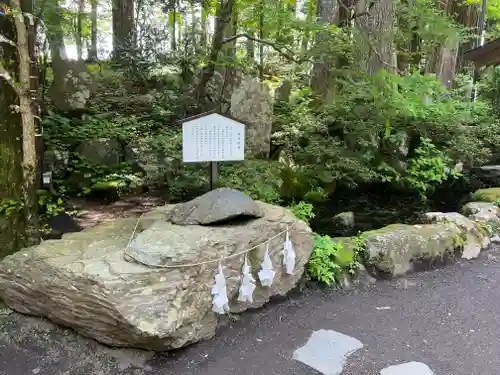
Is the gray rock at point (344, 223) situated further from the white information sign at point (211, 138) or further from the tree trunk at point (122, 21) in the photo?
the tree trunk at point (122, 21)

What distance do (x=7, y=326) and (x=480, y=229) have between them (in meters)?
5.61

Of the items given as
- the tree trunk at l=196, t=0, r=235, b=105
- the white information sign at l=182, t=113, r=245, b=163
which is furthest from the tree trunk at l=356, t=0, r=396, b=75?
the white information sign at l=182, t=113, r=245, b=163

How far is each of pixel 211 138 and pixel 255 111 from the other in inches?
115

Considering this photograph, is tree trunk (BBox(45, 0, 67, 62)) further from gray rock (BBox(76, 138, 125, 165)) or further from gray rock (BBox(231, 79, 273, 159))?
gray rock (BBox(231, 79, 273, 159))

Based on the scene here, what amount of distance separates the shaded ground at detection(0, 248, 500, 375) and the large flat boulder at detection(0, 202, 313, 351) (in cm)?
12

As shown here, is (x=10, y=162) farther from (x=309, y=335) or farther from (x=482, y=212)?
(x=482, y=212)

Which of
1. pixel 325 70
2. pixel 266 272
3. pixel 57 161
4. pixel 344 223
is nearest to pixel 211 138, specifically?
pixel 266 272

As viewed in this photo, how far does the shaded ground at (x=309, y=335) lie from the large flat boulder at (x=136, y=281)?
118mm

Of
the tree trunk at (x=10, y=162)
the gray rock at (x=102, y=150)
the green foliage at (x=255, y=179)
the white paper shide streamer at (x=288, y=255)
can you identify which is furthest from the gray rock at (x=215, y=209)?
the gray rock at (x=102, y=150)

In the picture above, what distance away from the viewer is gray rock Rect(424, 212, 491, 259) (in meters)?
5.04

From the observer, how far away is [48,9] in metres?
6.64

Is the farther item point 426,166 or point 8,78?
point 426,166

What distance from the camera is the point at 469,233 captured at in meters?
5.19

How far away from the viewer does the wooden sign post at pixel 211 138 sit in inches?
169
